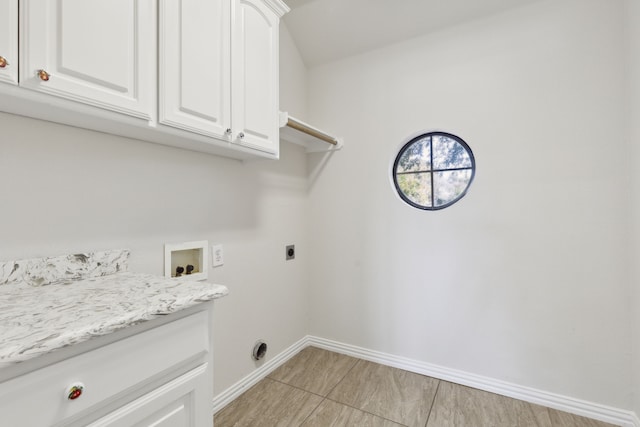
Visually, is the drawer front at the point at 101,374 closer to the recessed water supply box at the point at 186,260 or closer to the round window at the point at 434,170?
the recessed water supply box at the point at 186,260

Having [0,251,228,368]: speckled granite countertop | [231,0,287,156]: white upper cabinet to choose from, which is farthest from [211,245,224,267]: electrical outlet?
[231,0,287,156]: white upper cabinet

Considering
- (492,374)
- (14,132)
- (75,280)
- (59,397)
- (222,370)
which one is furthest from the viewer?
(492,374)

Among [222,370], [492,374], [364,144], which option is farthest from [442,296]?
[222,370]

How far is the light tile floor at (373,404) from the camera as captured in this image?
1.58 m

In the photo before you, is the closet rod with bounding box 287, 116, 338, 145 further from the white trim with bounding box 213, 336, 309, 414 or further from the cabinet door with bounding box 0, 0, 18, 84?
the white trim with bounding box 213, 336, 309, 414

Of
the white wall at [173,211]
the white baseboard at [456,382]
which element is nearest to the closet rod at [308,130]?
the white wall at [173,211]

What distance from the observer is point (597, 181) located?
5.32 ft

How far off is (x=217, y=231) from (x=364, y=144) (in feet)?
4.23

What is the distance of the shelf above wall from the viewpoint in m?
1.81

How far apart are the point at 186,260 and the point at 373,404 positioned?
1.36 meters

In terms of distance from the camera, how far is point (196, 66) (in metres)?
1.20

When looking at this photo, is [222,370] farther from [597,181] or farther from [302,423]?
[597,181]

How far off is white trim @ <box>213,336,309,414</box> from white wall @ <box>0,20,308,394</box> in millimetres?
46

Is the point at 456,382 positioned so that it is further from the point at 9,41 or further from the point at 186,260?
the point at 9,41
